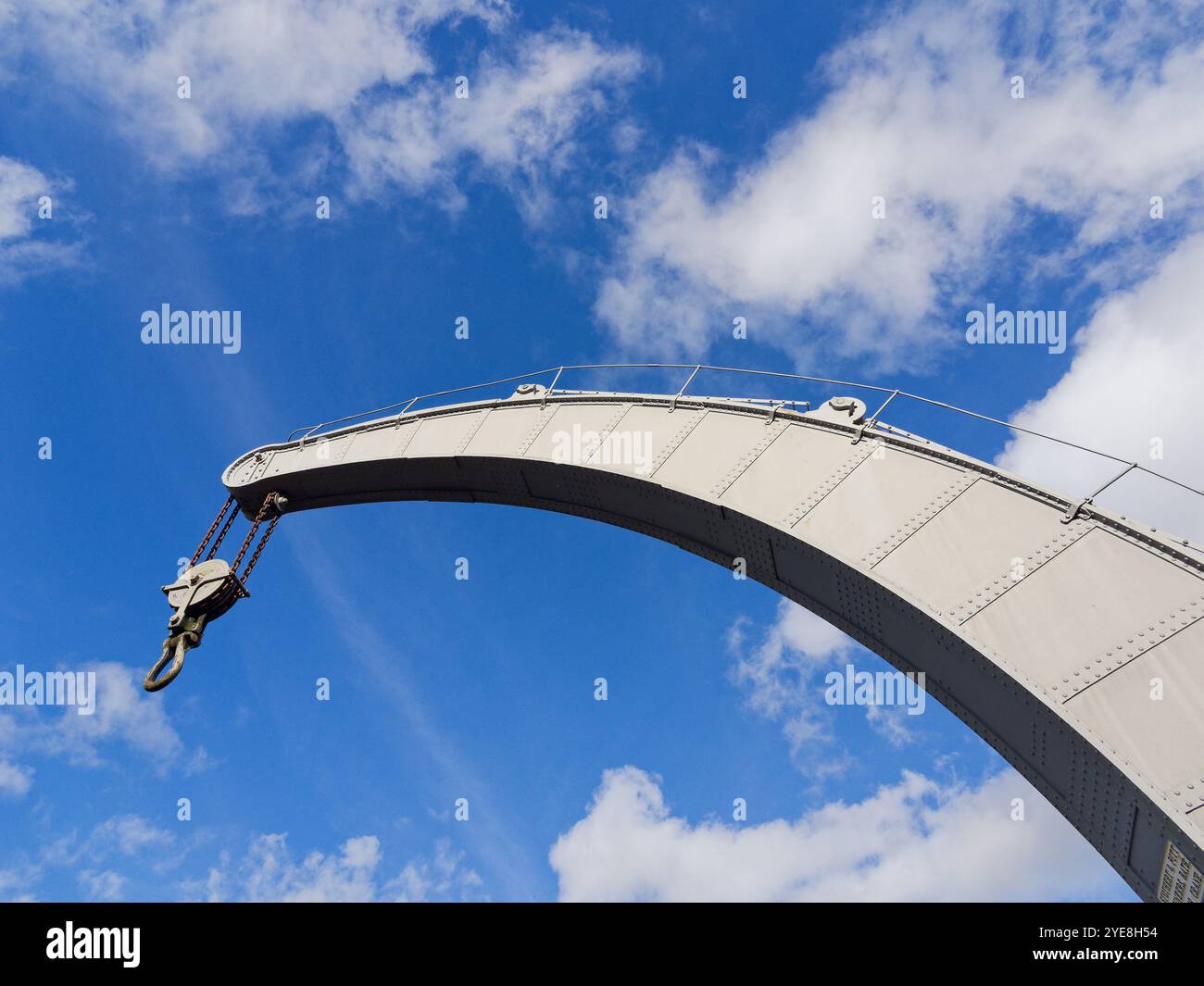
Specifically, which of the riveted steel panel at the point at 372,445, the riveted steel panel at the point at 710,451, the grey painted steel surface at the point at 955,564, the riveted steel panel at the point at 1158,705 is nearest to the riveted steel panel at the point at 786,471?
the grey painted steel surface at the point at 955,564

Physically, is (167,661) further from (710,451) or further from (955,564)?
(955,564)

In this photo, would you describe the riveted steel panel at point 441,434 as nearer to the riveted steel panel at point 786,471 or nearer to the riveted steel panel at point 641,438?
the riveted steel panel at point 641,438

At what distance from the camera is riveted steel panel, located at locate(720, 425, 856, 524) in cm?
749

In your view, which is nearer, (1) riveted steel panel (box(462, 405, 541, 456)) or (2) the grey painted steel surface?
(2) the grey painted steel surface

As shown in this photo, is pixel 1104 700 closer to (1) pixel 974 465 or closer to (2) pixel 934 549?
(2) pixel 934 549

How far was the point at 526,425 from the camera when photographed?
9992 mm

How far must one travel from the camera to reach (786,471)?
304 inches

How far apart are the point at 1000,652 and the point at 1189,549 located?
1562mm

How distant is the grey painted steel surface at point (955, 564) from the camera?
5020 mm

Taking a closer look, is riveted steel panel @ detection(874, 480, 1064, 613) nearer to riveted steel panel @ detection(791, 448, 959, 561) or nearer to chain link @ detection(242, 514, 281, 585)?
riveted steel panel @ detection(791, 448, 959, 561)

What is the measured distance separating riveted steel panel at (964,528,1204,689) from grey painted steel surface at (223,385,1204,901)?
0.01 meters

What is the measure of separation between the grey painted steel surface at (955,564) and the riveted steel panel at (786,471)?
0.9 inches

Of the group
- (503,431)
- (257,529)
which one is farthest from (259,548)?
(503,431)

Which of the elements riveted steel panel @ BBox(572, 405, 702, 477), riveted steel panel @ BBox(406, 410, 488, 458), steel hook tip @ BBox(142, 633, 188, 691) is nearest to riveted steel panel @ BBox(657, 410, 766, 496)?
riveted steel panel @ BBox(572, 405, 702, 477)
